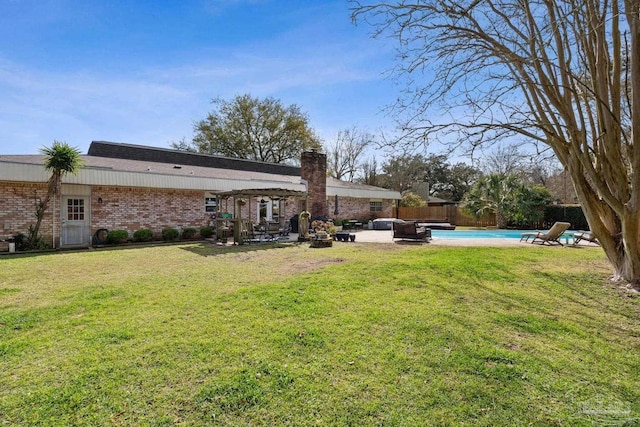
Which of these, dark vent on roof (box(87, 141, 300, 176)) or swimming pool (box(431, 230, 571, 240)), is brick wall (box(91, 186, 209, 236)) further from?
swimming pool (box(431, 230, 571, 240))

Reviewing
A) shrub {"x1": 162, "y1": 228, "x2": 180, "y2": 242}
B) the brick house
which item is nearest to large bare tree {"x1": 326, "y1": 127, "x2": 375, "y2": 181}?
the brick house

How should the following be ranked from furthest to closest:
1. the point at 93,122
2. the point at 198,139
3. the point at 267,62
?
1. the point at 198,139
2. the point at 93,122
3. the point at 267,62

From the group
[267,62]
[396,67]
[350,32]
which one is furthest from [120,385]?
[267,62]

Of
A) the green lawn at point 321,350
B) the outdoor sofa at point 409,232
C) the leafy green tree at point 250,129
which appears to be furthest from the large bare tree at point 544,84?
the leafy green tree at point 250,129

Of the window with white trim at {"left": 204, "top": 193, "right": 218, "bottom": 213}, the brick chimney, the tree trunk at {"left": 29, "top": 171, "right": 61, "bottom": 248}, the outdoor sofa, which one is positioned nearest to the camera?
the tree trunk at {"left": 29, "top": 171, "right": 61, "bottom": 248}

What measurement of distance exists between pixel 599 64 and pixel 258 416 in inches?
295

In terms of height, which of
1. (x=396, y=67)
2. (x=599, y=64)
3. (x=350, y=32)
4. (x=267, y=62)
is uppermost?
(x=267, y=62)

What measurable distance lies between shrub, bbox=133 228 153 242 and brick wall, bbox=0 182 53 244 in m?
2.76

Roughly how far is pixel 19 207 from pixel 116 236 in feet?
9.90

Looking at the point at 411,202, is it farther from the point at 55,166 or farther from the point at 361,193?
the point at 55,166

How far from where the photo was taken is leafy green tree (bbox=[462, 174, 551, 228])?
21172 mm

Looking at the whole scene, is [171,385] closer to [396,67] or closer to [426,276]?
[426,276]

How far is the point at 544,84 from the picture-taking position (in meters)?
5.41

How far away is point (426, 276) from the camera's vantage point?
6.45 metres
